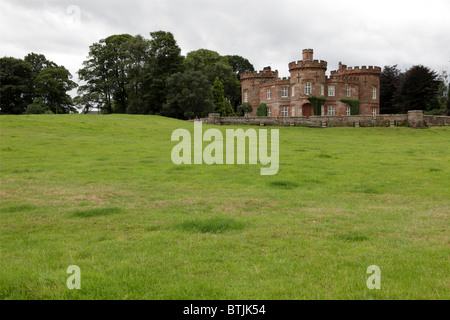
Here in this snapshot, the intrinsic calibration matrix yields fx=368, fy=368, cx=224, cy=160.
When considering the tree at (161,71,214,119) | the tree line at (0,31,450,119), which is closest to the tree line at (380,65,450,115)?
the tree line at (0,31,450,119)

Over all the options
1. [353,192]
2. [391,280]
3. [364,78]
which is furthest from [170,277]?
[364,78]

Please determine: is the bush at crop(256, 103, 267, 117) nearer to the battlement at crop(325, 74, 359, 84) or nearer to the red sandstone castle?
the red sandstone castle

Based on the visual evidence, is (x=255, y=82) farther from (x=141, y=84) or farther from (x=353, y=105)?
(x=141, y=84)

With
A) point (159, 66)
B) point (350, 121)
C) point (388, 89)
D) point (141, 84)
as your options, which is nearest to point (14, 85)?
point (141, 84)

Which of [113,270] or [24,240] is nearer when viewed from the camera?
[113,270]

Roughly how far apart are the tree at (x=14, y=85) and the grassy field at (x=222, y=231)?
2616 inches

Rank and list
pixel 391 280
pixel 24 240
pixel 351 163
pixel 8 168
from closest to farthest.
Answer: pixel 391 280 < pixel 24 240 < pixel 8 168 < pixel 351 163

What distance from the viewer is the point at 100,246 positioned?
22.8 feet

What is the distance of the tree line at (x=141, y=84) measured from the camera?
64.1 metres

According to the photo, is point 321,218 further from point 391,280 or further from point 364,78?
point 364,78

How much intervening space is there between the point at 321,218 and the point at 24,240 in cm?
664

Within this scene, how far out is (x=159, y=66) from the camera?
69.3m

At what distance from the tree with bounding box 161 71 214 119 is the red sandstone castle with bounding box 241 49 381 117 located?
13271 mm

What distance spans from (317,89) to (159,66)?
29438mm
